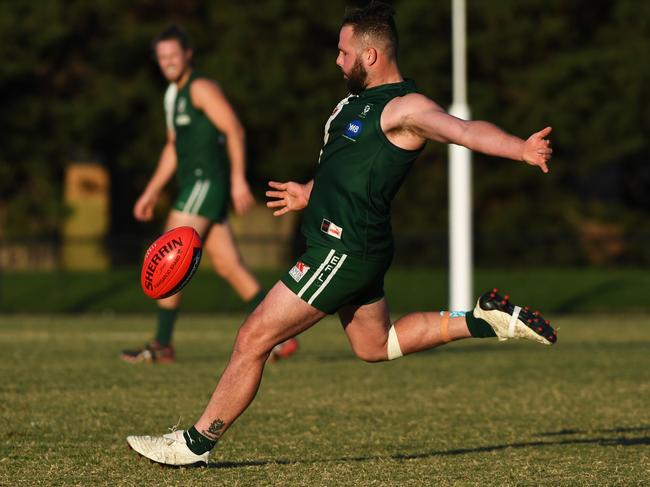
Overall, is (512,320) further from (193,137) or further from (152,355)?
(152,355)

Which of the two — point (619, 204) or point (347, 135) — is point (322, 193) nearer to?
point (347, 135)

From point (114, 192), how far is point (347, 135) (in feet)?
84.9

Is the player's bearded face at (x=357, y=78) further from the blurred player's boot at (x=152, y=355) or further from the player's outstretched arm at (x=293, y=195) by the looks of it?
the blurred player's boot at (x=152, y=355)

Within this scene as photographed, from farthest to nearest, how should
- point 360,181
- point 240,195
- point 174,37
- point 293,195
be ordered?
point 174,37, point 240,195, point 293,195, point 360,181

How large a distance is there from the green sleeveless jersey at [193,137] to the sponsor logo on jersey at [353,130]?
5.19 meters

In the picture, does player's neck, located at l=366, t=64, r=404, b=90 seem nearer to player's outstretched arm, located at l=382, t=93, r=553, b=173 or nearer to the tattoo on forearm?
player's outstretched arm, located at l=382, t=93, r=553, b=173

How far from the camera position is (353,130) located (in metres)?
6.25

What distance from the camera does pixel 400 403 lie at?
9164 millimetres

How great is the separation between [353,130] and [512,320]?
1.10 meters

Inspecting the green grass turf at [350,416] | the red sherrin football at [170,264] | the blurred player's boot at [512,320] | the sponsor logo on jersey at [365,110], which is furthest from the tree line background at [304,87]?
the sponsor logo on jersey at [365,110]

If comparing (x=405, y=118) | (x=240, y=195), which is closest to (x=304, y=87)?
(x=240, y=195)

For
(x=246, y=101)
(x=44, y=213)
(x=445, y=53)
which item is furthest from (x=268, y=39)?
(x=44, y=213)

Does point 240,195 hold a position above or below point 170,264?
above

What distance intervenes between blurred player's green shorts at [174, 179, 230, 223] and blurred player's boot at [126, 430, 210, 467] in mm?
4939
